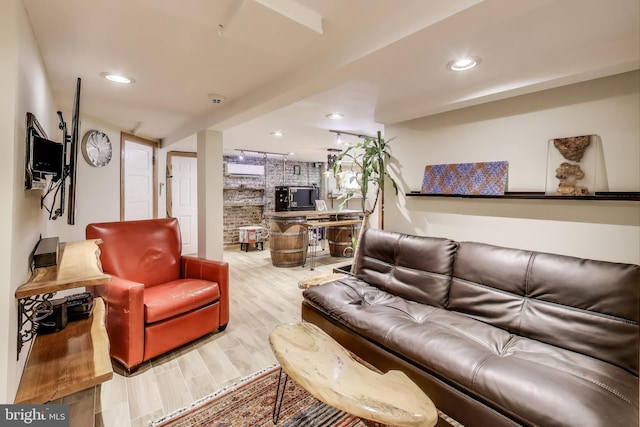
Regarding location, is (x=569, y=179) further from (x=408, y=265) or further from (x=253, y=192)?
(x=253, y=192)

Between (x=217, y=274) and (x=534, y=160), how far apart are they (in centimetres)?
272

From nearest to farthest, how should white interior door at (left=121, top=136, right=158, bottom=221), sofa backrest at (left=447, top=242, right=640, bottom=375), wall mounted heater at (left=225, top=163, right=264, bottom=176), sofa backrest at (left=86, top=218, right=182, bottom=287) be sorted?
sofa backrest at (left=447, top=242, right=640, bottom=375)
sofa backrest at (left=86, top=218, right=182, bottom=287)
white interior door at (left=121, top=136, right=158, bottom=221)
wall mounted heater at (left=225, top=163, right=264, bottom=176)

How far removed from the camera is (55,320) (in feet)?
4.85

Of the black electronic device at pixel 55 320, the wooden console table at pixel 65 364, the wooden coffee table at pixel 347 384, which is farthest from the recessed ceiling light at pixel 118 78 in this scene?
the wooden coffee table at pixel 347 384

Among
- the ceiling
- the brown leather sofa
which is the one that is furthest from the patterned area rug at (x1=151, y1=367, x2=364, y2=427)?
the ceiling

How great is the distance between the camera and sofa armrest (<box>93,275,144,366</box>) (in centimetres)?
191

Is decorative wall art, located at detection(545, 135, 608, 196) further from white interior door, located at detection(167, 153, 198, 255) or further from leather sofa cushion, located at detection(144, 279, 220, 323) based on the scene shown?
white interior door, located at detection(167, 153, 198, 255)

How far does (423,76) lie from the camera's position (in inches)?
79.4

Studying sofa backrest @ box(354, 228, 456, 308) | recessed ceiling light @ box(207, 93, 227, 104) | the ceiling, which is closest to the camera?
the ceiling

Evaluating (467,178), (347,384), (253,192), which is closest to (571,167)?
(467,178)

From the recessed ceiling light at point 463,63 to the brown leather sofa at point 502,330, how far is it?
1.24 meters

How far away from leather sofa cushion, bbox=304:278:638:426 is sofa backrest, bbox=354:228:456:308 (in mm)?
145

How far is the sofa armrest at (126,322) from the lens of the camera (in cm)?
191

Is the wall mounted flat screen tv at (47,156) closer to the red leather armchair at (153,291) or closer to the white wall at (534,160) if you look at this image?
the red leather armchair at (153,291)
